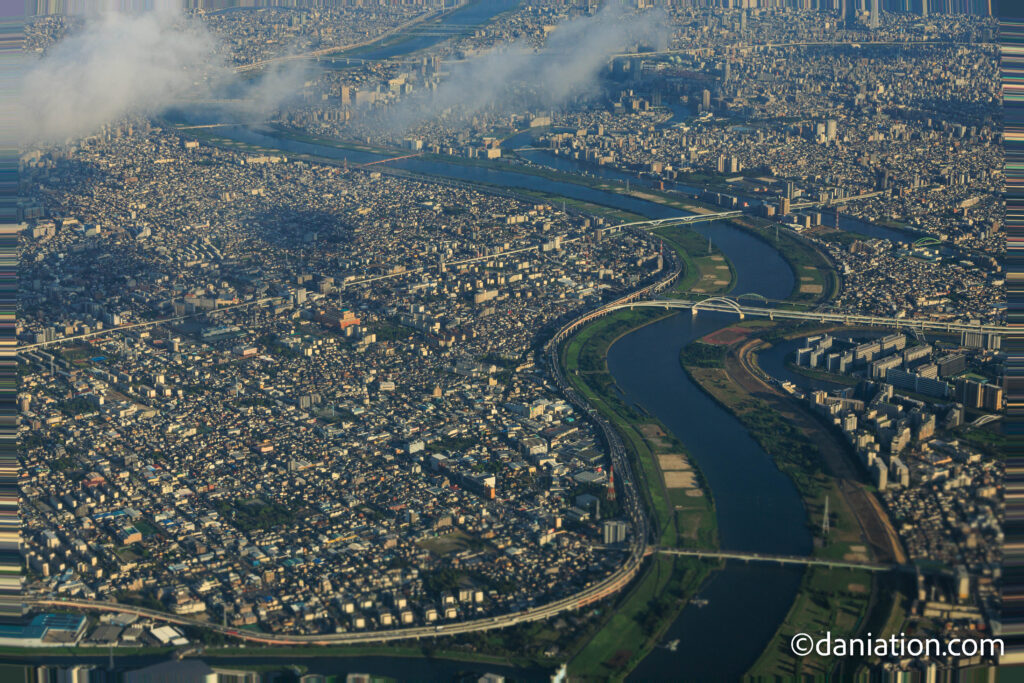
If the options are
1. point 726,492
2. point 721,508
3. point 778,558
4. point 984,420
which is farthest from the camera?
point 984,420

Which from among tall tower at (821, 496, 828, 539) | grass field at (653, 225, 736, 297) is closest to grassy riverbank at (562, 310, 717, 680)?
tall tower at (821, 496, 828, 539)

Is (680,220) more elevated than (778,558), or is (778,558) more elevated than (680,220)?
(680,220)

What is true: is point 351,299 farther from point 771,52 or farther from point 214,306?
point 771,52

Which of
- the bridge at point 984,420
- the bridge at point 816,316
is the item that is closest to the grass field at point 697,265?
the bridge at point 816,316

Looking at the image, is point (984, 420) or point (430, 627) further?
point (984, 420)

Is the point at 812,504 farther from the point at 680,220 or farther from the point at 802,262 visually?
the point at 680,220

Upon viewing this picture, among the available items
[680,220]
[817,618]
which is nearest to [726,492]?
[817,618]

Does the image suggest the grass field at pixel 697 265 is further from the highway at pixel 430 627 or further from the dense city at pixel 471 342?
the highway at pixel 430 627

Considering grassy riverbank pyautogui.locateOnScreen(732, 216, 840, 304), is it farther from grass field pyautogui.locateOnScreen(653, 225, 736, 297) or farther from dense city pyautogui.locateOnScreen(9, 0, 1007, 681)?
grass field pyautogui.locateOnScreen(653, 225, 736, 297)
